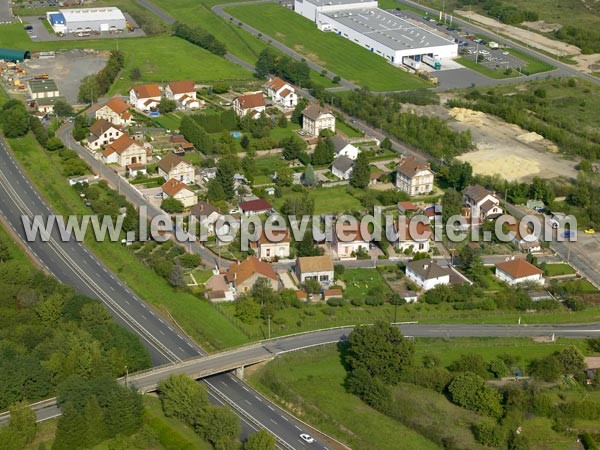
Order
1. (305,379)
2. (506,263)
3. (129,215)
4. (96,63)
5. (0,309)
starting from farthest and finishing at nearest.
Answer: (96,63) < (129,215) < (506,263) < (0,309) < (305,379)

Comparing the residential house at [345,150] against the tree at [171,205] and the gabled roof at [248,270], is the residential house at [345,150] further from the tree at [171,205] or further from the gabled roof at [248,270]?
the gabled roof at [248,270]

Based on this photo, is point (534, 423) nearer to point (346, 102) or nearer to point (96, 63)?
point (346, 102)

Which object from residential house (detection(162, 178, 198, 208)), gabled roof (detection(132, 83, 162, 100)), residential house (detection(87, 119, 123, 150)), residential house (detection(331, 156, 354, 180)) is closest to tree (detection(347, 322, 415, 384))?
residential house (detection(162, 178, 198, 208))

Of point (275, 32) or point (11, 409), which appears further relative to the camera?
point (275, 32)

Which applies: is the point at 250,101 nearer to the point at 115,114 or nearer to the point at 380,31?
the point at 115,114

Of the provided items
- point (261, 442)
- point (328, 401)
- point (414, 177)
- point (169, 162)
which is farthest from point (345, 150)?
point (261, 442)

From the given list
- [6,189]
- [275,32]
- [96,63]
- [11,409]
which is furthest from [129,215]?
[275,32]

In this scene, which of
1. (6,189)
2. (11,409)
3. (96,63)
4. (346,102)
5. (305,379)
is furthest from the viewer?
(96,63)
